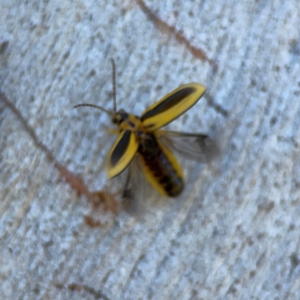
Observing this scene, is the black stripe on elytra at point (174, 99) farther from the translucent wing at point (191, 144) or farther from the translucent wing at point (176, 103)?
the translucent wing at point (191, 144)

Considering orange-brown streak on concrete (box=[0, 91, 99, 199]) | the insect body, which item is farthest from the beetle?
orange-brown streak on concrete (box=[0, 91, 99, 199])

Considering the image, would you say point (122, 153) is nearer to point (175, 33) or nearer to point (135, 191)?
point (135, 191)

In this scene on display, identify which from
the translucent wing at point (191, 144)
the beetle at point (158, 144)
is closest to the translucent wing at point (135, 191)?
the beetle at point (158, 144)

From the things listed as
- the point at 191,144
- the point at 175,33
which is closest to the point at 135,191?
the point at 191,144

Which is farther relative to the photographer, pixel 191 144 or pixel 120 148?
pixel 191 144

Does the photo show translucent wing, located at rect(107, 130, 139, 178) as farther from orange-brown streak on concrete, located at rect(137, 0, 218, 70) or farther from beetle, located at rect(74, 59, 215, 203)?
orange-brown streak on concrete, located at rect(137, 0, 218, 70)

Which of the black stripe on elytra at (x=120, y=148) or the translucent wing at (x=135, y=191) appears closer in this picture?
the black stripe on elytra at (x=120, y=148)
